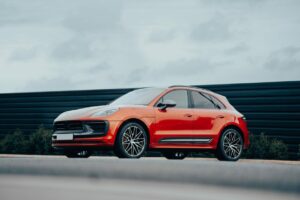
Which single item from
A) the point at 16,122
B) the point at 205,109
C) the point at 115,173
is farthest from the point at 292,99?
the point at 115,173

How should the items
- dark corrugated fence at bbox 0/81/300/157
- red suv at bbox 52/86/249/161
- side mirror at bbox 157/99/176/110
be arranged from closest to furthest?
red suv at bbox 52/86/249/161 → side mirror at bbox 157/99/176/110 → dark corrugated fence at bbox 0/81/300/157

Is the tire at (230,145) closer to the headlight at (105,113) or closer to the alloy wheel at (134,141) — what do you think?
the alloy wheel at (134,141)

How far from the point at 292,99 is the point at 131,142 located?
8567 mm

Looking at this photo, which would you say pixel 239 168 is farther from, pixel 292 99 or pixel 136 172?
pixel 292 99

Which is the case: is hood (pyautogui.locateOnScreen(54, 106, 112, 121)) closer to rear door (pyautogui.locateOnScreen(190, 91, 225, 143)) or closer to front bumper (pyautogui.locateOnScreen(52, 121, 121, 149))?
front bumper (pyautogui.locateOnScreen(52, 121, 121, 149))

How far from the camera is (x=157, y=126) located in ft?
32.4

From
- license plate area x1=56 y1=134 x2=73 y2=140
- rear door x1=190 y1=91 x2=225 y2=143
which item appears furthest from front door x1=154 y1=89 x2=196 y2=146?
license plate area x1=56 y1=134 x2=73 y2=140

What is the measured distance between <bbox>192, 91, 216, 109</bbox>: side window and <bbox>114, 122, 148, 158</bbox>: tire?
1.69 metres

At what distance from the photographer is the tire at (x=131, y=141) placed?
929cm

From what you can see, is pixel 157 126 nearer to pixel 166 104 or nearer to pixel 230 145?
pixel 166 104

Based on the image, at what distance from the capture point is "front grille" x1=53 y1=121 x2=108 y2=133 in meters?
9.30

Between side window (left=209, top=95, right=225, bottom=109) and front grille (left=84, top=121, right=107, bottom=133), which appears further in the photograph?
side window (left=209, top=95, right=225, bottom=109)

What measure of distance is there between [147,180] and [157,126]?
606cm

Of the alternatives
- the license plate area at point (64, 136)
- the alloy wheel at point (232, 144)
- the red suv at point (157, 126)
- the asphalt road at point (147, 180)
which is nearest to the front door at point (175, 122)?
the red suv at point (157, 126)
